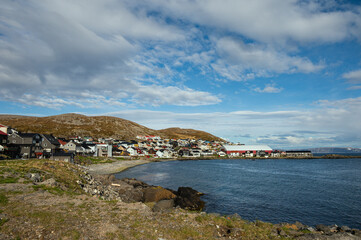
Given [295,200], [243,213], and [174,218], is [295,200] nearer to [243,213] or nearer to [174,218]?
[243,213]

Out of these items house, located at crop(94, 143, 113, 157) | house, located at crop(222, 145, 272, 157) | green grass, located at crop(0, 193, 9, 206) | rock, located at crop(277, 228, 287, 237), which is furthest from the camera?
house, located at crop(222, 145, 272, 157)

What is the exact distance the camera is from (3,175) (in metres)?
24.9

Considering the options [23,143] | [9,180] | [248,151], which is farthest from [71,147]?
[248,151]

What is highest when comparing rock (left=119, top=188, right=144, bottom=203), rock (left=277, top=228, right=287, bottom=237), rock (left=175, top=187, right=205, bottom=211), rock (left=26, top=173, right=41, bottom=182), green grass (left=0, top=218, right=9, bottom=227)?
rock (left=26, top=173, right=41, bottom=182)

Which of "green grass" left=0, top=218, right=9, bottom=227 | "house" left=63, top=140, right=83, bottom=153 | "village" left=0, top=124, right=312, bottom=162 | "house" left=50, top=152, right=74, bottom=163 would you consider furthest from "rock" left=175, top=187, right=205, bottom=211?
"house" left=63, top=140, right=83, bottom=153

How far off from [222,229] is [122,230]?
292 inches

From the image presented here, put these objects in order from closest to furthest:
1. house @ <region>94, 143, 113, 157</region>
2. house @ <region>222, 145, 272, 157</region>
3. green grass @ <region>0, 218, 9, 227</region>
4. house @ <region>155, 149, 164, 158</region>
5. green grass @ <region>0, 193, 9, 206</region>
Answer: green grass @ <region>0, 218, 9, 227</region>, green grass @ <region>0, 193, 9, 206</region>, house @ <region>94, 143, 113, 157</region>, house @ <region>155, 149, 164, 158</region>, house @ <region>222, 145, 272, 157</region>

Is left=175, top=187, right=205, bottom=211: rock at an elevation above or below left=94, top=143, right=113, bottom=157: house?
below

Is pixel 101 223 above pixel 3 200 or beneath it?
beneath

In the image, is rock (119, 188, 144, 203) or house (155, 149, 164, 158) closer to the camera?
rock (119, 188, 144, 203)

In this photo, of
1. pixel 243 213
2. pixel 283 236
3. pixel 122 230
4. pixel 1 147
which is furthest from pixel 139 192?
pixel 1 147

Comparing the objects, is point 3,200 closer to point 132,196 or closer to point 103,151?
point 132,196

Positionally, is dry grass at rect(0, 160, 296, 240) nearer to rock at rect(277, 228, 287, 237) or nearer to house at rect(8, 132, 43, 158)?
rock at rect(277, 228, 287, 237)

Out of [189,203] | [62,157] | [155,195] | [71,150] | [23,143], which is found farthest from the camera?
[71,150]
